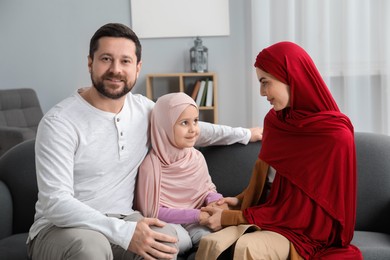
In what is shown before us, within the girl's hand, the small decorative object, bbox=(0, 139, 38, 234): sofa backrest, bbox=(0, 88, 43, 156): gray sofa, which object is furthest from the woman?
the small decorative object

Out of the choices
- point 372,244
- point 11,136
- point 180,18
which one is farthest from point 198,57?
point 372,244

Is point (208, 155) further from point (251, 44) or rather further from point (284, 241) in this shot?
point (251, 44)

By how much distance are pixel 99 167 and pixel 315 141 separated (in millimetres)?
785

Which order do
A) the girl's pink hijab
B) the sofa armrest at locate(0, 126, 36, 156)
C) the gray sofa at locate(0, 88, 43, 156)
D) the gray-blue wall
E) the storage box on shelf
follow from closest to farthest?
the girl's pink hijab
the sofa armrest at locate(0, 126, 36, 156)
the gray sofa at locate(0, 88, 43, 156)
the storage box on shelf
the gray-blue wall

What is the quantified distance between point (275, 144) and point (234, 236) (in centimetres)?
38

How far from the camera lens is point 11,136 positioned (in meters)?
4.22

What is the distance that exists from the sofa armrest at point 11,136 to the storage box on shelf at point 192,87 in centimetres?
130

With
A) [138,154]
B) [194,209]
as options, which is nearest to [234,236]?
[194,209]

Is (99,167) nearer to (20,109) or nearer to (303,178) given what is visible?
(303,178)

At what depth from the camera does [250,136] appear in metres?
2.57

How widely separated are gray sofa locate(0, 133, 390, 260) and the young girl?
6.3 inches

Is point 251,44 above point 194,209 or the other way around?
above

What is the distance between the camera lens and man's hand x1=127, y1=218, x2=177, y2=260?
1.89m

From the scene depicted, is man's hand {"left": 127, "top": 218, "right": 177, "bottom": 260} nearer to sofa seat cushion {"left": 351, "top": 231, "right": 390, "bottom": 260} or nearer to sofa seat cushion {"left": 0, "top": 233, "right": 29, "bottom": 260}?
sofa seat cushion {"left": 0, "top": 233, "right": 29, "bottom": 260}
